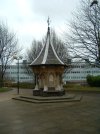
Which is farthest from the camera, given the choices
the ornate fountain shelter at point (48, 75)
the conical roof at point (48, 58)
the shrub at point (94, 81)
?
the shrub at point (94, 81)

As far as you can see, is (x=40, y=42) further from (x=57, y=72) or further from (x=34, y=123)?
(x=34, y=123)

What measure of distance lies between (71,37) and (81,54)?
2551 mm

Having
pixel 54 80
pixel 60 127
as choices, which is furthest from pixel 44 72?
pixel 60 127

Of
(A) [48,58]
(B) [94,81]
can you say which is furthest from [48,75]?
(B) [94,81]

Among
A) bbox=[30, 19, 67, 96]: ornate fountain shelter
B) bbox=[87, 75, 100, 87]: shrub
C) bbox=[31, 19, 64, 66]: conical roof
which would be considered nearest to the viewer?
bbox=[30, 19, 67, 96]: ornate fountain shelter

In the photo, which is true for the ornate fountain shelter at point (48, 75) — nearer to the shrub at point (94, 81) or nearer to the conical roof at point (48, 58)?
the conical roof at point (48, 58)

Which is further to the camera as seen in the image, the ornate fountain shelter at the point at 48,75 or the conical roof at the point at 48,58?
the conical roof at the point at 48,58

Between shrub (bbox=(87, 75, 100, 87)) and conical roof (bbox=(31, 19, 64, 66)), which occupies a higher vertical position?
conical roof (bbox=(31, 19, 64, 66))

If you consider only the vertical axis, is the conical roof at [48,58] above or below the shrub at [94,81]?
above

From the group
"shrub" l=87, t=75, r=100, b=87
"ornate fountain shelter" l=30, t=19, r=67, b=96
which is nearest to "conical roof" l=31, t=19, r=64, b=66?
"ornate fountain shelter" l=30, t=19, r=67, b=96

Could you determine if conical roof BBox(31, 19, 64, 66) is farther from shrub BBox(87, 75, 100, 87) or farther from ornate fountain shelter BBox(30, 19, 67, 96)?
shrub BBox(87, 75, 100, 87)

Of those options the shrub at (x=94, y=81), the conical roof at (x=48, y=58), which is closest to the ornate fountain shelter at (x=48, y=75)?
the conical roof at (x=48, y=58)

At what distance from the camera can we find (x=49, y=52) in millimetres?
28344

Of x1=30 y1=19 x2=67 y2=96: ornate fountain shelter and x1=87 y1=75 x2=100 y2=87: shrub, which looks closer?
x1=30 y1=19 x2=67 y2=96: ornate fountain shelter
